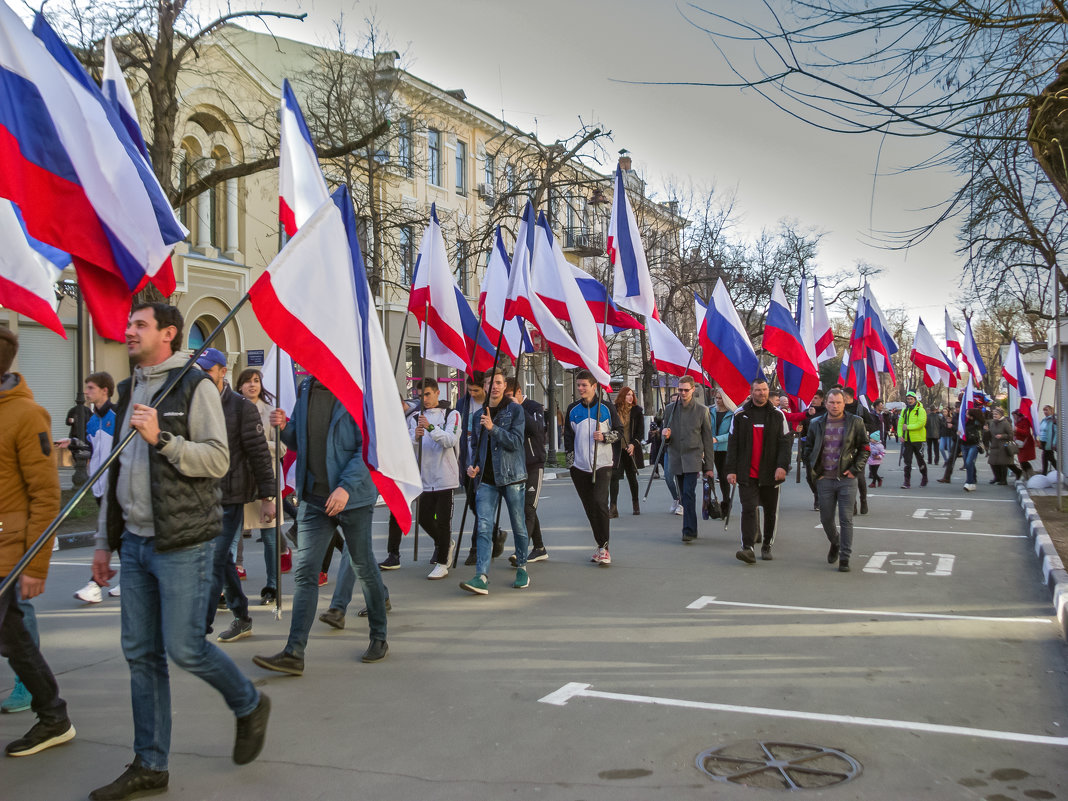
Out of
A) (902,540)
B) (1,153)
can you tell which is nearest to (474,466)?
(1,153)

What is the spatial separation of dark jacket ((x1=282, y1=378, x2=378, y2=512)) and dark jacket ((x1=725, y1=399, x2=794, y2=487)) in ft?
17.5

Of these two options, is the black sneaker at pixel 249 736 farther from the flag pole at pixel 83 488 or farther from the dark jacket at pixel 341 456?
the dark jacket at pixel 341 456

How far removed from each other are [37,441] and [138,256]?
154cm

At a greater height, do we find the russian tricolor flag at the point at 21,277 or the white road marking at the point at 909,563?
the russian tricolor flag at the point at 21,277

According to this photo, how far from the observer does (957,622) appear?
733 cm

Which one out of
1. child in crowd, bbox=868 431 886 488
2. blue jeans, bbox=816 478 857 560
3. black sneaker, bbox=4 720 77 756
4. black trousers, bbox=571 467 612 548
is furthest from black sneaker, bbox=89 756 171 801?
child in crowd, bbox=868 431 886 488

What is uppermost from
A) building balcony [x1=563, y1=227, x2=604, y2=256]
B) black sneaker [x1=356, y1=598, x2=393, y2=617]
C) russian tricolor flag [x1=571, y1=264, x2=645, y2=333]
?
building balcony [x1=563, y1=227, x2=604, y2=256]

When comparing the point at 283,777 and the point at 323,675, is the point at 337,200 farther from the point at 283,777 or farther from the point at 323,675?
the point at 283,777

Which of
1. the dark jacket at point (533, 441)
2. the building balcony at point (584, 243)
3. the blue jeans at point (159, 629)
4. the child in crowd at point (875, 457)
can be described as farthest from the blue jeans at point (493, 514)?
the building balcony at point (584, 243)

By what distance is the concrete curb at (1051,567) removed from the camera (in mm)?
7139

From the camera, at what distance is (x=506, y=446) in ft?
28.3

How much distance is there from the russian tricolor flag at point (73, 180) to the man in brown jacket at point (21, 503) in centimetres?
86

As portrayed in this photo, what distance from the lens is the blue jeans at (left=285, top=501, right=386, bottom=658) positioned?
5887 millimetres

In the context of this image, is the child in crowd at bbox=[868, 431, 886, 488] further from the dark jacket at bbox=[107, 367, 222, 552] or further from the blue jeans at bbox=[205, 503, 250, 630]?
the dark jacket at bbox=[107, 367, 222, 552]
